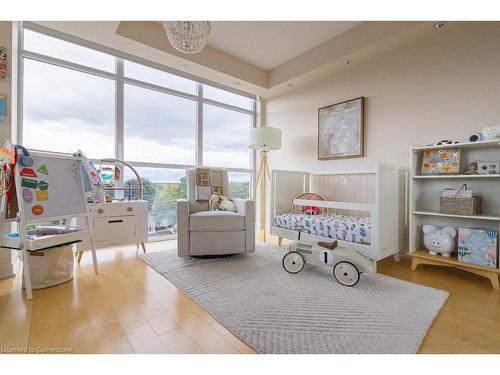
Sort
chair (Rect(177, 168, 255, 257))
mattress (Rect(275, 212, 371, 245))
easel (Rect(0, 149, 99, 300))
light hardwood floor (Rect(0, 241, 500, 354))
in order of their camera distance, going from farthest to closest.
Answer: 1. chair (Rect(177, 168, 255, 257))
2. mattress (Rect(275, 212, 371, 245))
3. easel (Rect(0, 149, 99, 300))
4. light hardwood floor (Rect(0, 241, 500, 354))

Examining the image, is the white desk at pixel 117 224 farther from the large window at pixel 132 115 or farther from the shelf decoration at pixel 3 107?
the shelf decoration at pixel 3 107

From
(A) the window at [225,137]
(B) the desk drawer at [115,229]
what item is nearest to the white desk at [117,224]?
(B) the desk drawer at [115,229]

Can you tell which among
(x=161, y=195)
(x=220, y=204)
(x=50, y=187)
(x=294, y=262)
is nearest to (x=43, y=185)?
(x=50, y=187)

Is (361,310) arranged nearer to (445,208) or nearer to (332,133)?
(445,208)

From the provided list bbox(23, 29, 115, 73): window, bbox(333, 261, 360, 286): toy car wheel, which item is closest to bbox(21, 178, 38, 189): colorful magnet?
bbox(23, 29, 115, 73): window

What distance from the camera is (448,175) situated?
6.24 ft

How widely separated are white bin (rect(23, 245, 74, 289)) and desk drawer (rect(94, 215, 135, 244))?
18.4 inches

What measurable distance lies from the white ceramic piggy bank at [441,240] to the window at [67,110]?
340cm

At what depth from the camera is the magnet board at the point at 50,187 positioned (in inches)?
61.1

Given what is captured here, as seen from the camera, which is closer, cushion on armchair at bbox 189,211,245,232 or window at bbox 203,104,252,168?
cushion on armchair at bbox 189,211,245,232

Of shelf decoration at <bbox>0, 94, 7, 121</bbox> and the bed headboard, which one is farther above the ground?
shelf decoration at <bbox>0, 94, 7, 121</bbox>

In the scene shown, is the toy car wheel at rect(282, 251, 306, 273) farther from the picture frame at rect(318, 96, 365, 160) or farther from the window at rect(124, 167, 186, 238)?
the window at rect(124, 167, 186, 238)

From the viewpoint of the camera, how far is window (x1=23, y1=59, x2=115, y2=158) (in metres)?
2.36
